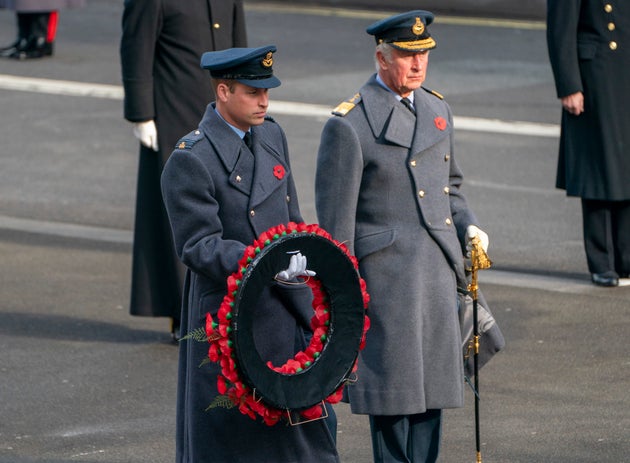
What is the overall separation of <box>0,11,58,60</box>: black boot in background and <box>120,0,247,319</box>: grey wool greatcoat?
35.7 feet

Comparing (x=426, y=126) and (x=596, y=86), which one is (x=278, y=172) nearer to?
(x=426, y=126)

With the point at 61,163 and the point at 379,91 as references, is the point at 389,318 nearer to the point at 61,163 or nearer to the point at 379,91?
the point at 379,91

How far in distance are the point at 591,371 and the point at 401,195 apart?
97.6 inches

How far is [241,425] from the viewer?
17.2ft

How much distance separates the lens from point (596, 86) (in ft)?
31.4

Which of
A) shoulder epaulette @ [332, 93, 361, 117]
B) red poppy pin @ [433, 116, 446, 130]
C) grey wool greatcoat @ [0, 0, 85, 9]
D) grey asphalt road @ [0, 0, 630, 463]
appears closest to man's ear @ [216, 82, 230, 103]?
shoulder epaulette @ [332, 93, 361, 117]

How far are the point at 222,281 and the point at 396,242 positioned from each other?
→ 924mm

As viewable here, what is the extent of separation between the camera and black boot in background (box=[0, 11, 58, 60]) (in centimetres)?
1902

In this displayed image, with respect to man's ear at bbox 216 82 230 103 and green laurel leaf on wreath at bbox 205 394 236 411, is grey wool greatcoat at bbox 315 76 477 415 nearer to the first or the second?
man's ear at bbox 216 82 230 103

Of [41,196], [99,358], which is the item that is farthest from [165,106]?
[41,196]

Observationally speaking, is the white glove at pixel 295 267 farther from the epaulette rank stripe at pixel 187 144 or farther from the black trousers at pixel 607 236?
the black trousers at pixel 607 236

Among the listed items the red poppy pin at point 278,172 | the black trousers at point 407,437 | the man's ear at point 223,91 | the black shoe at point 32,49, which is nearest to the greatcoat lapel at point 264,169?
the red poppy pin at point 278,172

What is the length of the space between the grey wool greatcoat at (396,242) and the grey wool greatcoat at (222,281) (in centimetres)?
48

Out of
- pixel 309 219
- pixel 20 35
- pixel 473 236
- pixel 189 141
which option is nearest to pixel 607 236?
pixel 309 219
